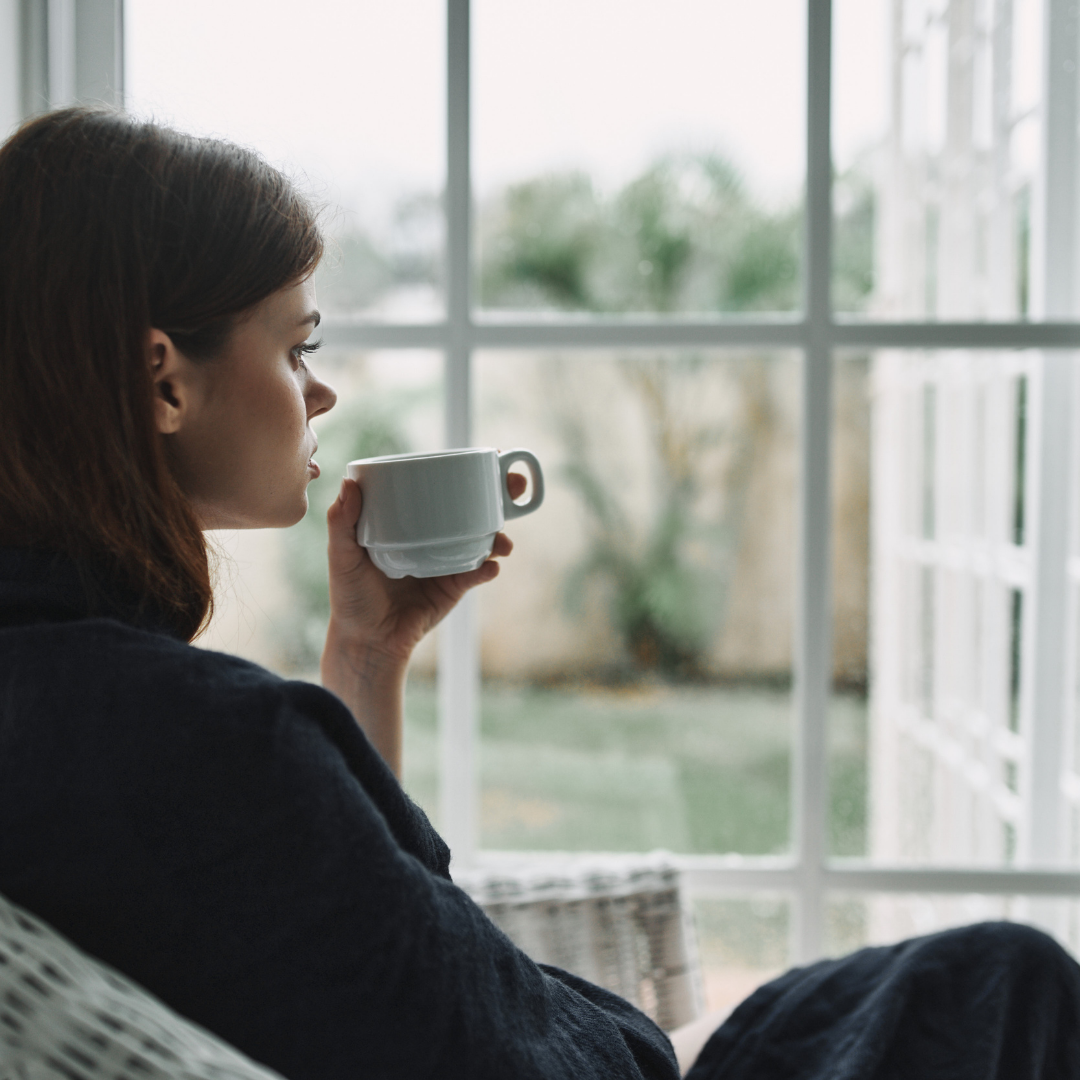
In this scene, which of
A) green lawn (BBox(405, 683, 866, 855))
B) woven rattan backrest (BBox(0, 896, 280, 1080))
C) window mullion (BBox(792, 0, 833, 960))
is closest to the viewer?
woven rattan backrest (BBox(0, 896, 280, 1080))

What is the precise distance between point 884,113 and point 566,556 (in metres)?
0.82

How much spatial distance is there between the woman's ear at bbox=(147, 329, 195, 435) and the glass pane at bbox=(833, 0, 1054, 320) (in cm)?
98

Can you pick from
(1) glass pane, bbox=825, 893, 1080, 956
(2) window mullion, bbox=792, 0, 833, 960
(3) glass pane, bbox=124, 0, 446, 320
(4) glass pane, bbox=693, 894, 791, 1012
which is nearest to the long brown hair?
(3) glass pane, bbox=124, 0, 446, 320

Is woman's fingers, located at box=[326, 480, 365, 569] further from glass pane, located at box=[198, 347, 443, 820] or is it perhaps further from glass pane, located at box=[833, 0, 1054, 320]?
glass pane, located at box=[833, 0, 1054, 320]

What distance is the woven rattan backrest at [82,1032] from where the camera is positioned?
0.48m

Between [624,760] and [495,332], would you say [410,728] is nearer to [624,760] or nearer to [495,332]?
[624,760]

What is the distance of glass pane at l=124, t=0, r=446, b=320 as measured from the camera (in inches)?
50.3

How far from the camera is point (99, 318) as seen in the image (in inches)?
25.3

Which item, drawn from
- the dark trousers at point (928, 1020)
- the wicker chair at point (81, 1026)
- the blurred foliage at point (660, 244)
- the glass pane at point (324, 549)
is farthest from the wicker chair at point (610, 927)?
the blurred foliage at point (660, 244)

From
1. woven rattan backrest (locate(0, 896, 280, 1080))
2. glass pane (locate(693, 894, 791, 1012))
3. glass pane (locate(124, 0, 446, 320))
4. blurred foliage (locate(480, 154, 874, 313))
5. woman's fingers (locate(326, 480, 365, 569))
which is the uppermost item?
glass pane (locate(124, 0, 446, 320))

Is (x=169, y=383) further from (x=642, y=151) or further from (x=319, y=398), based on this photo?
(x=642, y=151)

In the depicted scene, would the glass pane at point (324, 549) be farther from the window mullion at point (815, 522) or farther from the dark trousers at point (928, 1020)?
the dark trousers at point (928, 1020)

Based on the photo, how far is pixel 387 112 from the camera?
1291mm

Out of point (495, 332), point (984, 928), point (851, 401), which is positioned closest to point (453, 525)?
point (495, 332)
